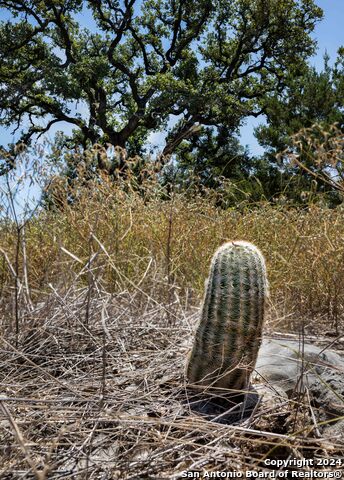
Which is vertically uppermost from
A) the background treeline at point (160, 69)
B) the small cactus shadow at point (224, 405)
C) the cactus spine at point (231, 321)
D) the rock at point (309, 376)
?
the background treeline at point (160, 69)

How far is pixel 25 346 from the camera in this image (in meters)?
2.69

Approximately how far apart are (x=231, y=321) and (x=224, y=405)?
0.34m

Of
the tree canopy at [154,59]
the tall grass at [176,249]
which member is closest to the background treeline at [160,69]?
the tree canopy at [154,59]

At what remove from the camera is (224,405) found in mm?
2174

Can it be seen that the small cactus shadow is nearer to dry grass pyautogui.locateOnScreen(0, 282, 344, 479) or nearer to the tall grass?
dry grass pyautogui.locateOnScreen(0, 282, 344, 479)

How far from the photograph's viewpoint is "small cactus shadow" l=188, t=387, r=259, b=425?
6.62ft

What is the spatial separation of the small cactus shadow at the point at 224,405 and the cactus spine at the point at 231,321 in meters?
0.05

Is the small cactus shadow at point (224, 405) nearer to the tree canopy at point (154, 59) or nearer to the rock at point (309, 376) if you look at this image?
the rock at point (309, 376)

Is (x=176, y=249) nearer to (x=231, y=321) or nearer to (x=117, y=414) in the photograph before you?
(x=231, y=321)

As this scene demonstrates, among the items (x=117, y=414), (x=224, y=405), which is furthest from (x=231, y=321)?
(x=117, y=414)

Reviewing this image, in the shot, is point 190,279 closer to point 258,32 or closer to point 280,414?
point 280,414

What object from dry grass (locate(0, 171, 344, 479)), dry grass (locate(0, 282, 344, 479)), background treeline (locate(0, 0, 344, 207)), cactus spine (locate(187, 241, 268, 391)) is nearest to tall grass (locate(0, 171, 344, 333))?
dry grass (locate(0, 171, 344, 479))

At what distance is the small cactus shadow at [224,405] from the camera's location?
6.62 feet

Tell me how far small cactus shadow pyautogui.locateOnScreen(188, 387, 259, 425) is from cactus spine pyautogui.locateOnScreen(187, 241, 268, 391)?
0.05m
